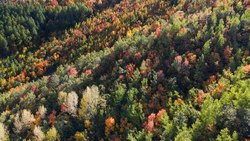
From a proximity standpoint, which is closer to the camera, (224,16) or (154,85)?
(154,85)

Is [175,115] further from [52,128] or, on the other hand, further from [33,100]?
[33,100]

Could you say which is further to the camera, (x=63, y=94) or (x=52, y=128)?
(x=63, y=94)

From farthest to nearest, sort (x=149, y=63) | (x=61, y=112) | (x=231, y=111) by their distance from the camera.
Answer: (x=149, y=63), (x=61, y=112), (x=231, y=111)

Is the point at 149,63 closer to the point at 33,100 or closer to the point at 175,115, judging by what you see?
the point at 175,115

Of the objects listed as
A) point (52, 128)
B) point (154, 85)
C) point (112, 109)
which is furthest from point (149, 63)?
point (52, 128)

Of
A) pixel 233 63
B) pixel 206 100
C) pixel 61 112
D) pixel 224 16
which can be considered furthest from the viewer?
pixel 224 16


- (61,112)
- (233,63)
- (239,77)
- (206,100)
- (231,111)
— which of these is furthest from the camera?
(61,112)

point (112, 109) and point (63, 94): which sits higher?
point (112, 109)

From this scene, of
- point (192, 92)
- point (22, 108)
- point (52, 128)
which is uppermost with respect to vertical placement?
point (192, 92)

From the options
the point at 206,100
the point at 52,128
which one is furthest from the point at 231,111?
the point at 52,128
